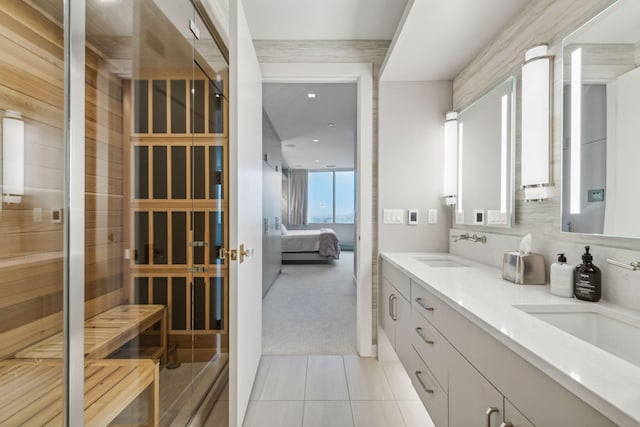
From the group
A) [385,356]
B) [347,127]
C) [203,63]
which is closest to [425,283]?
[385,356]

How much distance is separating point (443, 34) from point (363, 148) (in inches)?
36.3

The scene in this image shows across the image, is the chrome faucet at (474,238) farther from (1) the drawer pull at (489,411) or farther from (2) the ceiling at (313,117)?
(2) the ceiling at (313,117)

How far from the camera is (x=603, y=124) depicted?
104 centimetres

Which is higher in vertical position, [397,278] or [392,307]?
[397,278]

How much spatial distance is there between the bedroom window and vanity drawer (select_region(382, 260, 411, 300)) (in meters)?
7.94

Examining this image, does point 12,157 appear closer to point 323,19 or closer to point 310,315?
point 323,19

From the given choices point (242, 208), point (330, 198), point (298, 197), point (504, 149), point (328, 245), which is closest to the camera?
point (242, 208)

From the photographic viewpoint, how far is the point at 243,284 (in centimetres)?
162

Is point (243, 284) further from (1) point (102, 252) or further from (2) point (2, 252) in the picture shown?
(2) point (2, 252)

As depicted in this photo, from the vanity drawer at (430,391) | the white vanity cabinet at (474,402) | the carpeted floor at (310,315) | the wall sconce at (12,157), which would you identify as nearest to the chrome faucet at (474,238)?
the vanity drawer at (430,391)

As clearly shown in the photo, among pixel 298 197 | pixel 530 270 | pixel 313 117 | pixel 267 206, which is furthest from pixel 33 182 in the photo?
pixel 298 197

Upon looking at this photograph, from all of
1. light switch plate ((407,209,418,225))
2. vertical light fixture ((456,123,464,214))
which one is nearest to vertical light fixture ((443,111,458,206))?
vertical light fixture ((456,123,464,214))

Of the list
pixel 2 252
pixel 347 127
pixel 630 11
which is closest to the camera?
pixel 2 252

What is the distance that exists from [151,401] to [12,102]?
1324mm
